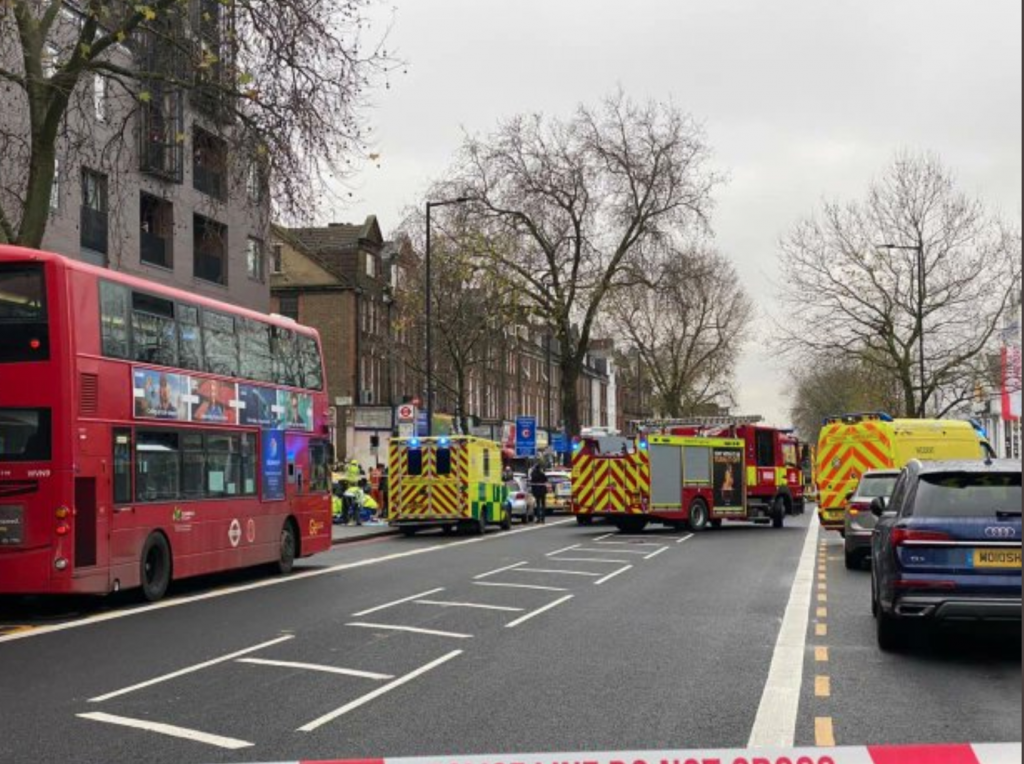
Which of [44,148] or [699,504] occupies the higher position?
[44,148]

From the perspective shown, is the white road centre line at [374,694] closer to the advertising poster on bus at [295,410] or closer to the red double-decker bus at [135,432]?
the red double-decker bus at [135,432]

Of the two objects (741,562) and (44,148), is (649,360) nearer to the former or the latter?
(741,562)

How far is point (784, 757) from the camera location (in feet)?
16.4

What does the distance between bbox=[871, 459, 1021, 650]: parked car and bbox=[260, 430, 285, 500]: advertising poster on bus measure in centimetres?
1078

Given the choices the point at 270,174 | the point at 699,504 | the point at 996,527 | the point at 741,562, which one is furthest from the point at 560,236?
the point at 996,527

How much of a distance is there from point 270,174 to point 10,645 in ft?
25.7

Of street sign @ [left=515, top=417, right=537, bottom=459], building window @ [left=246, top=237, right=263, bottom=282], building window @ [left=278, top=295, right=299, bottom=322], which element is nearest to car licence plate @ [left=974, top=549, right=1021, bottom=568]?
building window @ [left=246, top=237, right=263, bottom=282]

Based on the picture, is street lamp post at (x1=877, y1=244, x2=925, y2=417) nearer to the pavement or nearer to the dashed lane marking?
the pavement

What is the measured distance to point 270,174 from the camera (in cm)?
1688

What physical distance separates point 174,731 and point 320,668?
2312mm

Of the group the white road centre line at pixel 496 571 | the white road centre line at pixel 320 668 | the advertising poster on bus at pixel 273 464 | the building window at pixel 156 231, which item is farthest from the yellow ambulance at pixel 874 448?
the building window at pixel 156 231

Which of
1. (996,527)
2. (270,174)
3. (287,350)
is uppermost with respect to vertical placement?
(270,174)

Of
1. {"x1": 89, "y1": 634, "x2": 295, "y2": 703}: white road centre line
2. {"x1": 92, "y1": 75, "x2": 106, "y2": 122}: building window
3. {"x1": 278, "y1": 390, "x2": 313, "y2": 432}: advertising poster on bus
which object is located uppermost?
{"x1": 92, "y1": 75, "x2": 106, "y2": 122}: building window

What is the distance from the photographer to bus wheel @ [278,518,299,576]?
63.2ft
